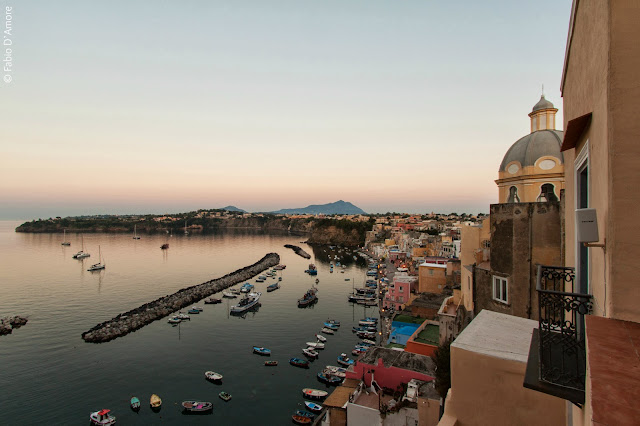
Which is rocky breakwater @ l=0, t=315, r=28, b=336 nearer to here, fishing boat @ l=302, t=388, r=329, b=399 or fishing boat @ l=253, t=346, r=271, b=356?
fishing boat @ l=253, t=346, r=271, b=356

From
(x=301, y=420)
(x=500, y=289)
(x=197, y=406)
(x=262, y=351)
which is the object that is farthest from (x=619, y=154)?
(x=262, y=351)

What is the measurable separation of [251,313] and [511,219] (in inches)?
896

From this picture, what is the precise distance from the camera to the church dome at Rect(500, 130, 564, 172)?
33.8ft

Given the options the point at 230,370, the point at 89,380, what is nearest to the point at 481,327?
the point at 230,370

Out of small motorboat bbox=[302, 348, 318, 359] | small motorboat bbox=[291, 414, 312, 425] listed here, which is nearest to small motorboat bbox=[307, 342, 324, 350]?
small motorboat bbox=[302, 348, 318, 359]

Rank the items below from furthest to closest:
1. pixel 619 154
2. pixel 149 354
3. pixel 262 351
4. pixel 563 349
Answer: pixel 149 354, pixel 262 351, pixel 563 349, pixel 619 154

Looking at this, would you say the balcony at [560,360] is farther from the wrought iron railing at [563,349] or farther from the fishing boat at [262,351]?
the fishing boat at [262,351]

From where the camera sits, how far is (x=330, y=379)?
1680 centimetres

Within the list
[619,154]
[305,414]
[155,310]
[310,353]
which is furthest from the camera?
[155,310]

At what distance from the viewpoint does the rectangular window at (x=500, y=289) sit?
882 centimetres

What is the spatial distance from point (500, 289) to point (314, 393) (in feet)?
32.7

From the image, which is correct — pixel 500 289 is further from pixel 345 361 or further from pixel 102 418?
pixel 102 418

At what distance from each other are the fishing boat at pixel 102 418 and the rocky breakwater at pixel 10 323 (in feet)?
44.8

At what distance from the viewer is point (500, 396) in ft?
12.5
